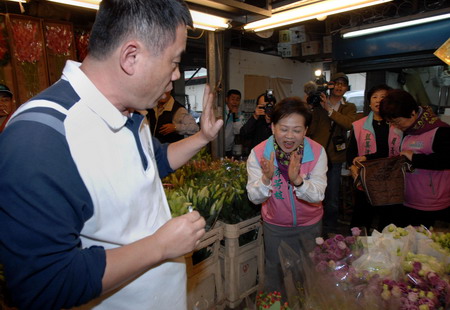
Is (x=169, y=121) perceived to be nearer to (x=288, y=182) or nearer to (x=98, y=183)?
(x=288, y=182)

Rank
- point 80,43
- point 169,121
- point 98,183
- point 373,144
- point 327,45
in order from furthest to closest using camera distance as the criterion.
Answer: point 327,45
point 80,43
point 169,121
point 373,144
point 98,183

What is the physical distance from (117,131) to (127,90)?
5.2 inches

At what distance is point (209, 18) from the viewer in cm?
230

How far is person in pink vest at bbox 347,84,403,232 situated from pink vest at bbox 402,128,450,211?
24 cm

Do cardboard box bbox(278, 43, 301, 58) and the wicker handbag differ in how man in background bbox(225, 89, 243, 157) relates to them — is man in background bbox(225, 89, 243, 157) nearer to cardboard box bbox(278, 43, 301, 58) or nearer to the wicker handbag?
Answer: the wicker handbag

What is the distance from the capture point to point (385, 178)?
2.54 meters

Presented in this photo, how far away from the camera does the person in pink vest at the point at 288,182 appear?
2055mm

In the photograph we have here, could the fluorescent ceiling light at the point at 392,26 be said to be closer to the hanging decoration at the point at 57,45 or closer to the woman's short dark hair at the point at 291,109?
the woman's short dark hair at the point at 291,109

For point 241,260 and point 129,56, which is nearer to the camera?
point 129,56

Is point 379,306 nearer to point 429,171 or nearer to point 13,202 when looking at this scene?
point 13,202

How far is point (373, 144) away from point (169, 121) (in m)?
2.31

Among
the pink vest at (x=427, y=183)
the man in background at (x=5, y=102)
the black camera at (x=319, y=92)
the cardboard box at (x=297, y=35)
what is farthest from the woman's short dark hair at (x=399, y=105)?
the cardboard box at (x=297, y=35)

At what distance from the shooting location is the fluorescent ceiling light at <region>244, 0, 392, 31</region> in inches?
78.5

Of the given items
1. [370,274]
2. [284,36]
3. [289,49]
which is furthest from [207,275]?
[289,49]
